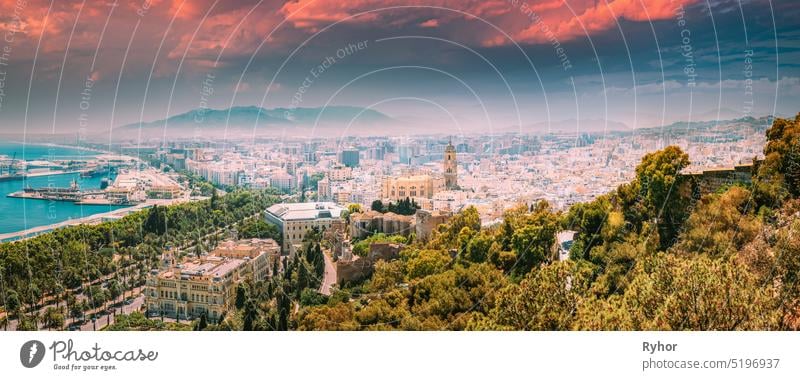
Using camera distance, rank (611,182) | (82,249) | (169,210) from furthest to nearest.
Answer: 1. (169,210)
2. (82,249)
3. (611,182)

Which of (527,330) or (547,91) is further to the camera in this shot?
(547,91)

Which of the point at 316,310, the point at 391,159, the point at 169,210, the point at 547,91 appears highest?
the point at 547,91

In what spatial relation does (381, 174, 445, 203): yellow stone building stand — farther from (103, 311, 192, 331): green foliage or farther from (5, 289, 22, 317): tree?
(5, 289, 22, 317): tree

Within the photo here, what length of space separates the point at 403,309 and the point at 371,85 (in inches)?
108

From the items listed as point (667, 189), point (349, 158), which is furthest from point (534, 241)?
point (349, 158)

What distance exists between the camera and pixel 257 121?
749cm

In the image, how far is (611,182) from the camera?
757 cm

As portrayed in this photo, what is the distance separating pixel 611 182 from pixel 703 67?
188 centimetres

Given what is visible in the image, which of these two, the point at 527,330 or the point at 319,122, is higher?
the point at 319,122

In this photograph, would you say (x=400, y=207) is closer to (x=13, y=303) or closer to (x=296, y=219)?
(x=296, y=219)

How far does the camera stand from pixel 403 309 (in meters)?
5.81
